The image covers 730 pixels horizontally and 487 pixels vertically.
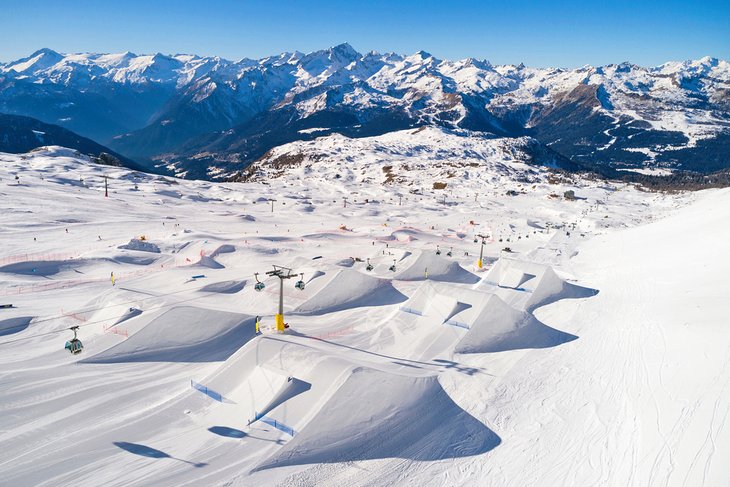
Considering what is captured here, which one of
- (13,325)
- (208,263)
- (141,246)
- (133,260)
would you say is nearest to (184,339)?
(13,325)

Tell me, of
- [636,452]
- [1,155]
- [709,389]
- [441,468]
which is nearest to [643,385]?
[709,389]

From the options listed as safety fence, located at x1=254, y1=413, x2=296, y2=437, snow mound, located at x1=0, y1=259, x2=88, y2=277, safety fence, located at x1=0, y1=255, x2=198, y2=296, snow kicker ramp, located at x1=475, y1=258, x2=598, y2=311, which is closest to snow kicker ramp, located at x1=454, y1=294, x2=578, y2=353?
snow kicker ramp, located at x1=475, y1=258, x2=598, y2=311

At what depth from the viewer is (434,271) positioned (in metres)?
51.8

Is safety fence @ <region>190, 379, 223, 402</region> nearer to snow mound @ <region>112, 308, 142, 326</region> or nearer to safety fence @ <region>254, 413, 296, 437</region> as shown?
safety fence @ <region>254, 413, 296, 437</region>

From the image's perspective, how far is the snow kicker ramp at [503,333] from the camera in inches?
1252

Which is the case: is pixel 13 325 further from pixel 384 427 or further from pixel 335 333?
pixel 384 427

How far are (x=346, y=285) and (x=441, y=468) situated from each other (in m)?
22.5

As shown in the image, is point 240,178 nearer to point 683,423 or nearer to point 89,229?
point 89,229

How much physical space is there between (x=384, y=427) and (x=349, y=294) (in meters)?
19.7

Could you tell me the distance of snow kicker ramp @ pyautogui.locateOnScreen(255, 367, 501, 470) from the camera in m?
20.3

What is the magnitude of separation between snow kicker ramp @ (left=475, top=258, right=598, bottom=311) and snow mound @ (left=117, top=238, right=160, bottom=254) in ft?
147

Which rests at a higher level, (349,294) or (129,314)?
(129,314)

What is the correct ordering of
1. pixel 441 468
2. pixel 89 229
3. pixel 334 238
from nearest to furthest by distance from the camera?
pixel 441 468, pixel 89 229, pixel 334 238

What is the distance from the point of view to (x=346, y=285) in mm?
40938
